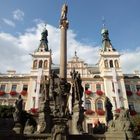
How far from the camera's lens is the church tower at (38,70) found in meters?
45.9

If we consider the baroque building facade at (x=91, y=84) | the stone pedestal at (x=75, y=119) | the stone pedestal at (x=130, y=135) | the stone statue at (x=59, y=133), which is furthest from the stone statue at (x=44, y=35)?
the stone pedestal at (x=130, y=135)

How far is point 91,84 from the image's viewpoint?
162 ft

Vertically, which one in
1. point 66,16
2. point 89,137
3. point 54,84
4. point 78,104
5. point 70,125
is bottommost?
point 89,137

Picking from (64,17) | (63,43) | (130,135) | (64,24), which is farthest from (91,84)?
(130,135)

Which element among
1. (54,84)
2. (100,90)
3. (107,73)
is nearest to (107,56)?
(107,73)

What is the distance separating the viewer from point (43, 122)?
1471cm

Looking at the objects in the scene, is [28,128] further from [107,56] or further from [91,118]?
[107,56]

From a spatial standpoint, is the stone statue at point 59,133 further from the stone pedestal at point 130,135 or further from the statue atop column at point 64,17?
the statue atop column at point 64,17

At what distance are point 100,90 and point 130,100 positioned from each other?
7291mm

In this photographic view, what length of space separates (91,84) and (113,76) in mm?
5433

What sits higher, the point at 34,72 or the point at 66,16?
the point at 34,72

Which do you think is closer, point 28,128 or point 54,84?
point 28,128

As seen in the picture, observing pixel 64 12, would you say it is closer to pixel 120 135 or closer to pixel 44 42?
pixel 120 135

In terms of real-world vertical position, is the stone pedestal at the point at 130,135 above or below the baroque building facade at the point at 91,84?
below
